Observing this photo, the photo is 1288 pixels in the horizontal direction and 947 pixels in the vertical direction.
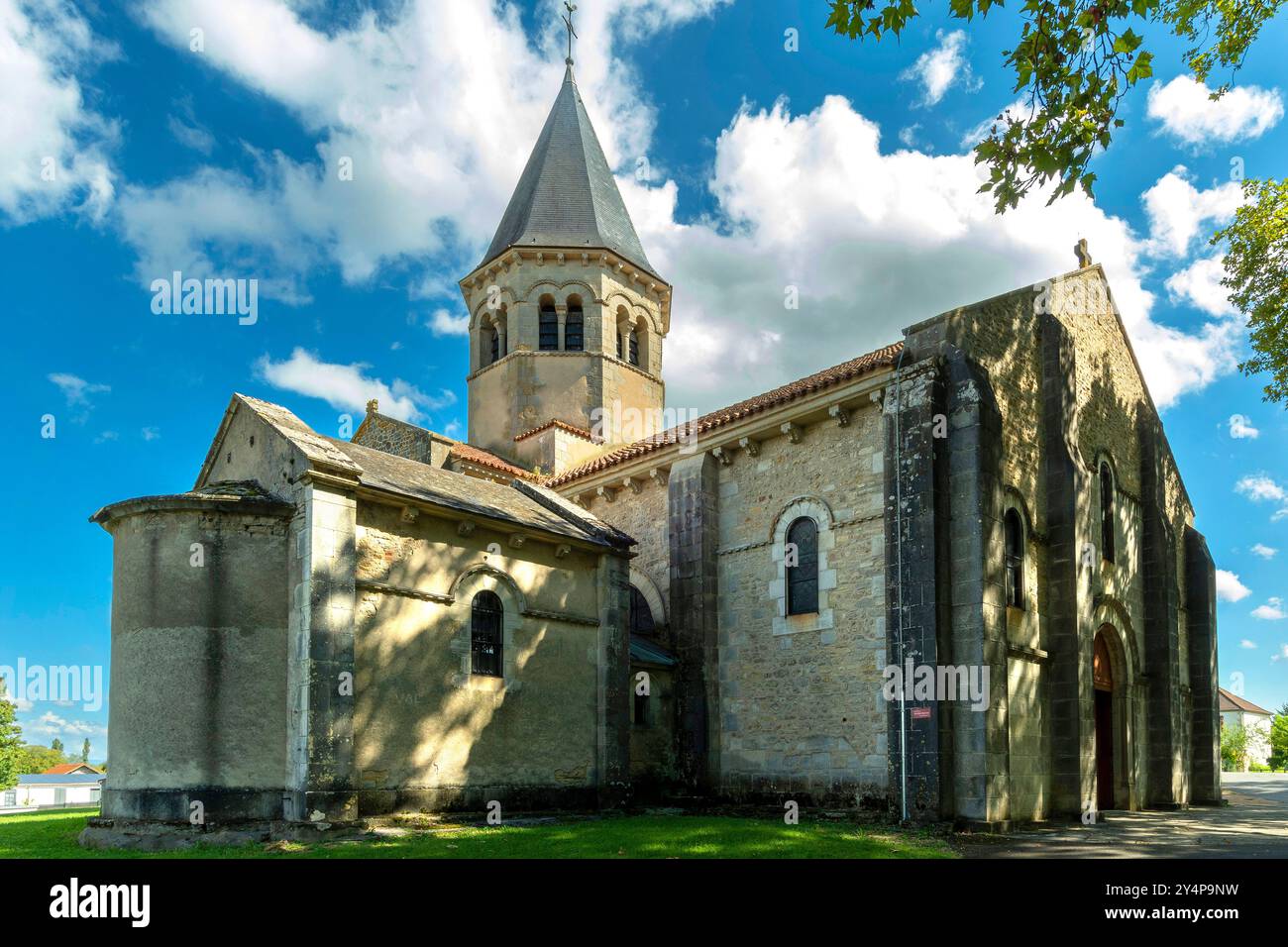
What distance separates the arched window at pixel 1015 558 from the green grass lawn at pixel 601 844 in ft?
16.0

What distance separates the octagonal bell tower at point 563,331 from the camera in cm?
2716

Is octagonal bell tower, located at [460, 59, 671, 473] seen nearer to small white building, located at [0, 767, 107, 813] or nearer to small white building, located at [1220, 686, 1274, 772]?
small white building, located at [0, 767, 107, 813]

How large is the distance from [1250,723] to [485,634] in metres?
78.3

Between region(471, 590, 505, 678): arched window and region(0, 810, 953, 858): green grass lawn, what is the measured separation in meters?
2.61

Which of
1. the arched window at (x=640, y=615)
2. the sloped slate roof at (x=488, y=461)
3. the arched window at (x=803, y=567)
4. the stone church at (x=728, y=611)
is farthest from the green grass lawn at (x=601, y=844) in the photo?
the sloped slate roof at (x=488, y=461)

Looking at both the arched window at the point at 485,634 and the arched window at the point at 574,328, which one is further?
the arched window at the point at 574,328

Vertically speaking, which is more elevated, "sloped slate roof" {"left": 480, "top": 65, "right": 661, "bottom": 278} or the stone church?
"sloped slate roof" {"left": 480, "top": 65, "right": 661, "bottom": 278}

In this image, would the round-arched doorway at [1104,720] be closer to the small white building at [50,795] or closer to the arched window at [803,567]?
the arched window at [803,567]

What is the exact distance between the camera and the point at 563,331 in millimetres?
27453

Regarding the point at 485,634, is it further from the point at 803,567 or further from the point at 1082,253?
the point at 1082,253

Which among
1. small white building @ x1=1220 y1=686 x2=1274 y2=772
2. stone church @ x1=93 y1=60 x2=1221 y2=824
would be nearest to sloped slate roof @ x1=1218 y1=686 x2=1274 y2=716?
small white building @ x1=1220 y1=686 x2=1274 y2=772

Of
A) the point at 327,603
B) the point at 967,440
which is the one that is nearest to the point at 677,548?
the point at 967,440

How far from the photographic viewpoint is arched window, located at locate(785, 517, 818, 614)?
17.1 metres
